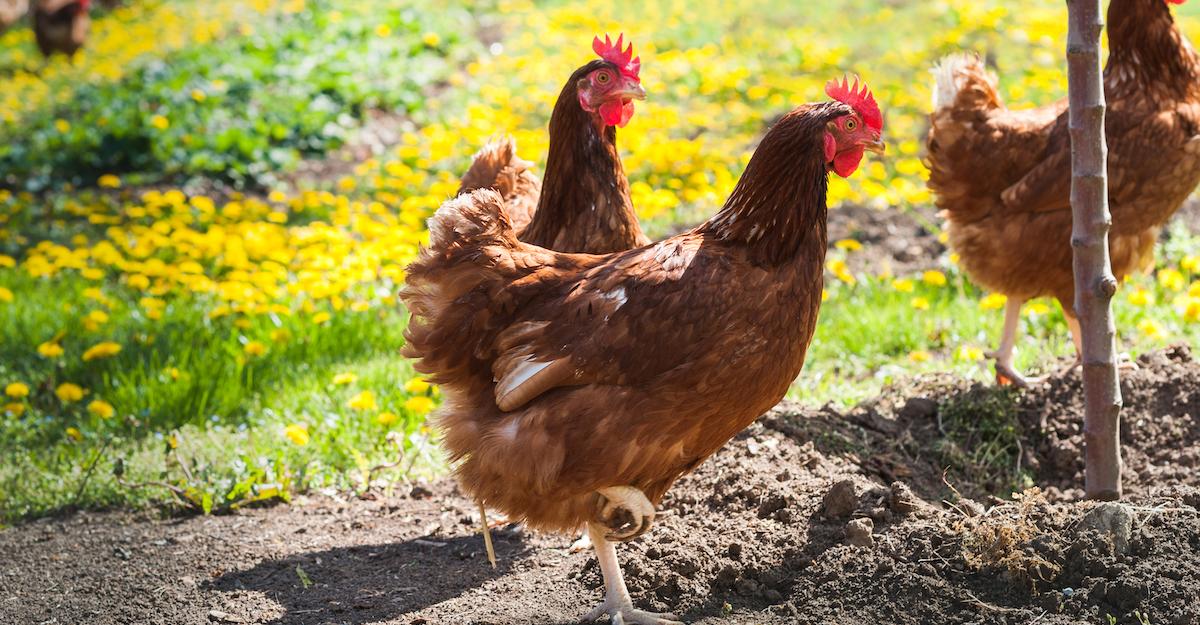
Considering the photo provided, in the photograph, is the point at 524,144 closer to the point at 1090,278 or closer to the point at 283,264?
the point at 283,264

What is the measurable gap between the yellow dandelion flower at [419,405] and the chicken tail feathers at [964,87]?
2654mm

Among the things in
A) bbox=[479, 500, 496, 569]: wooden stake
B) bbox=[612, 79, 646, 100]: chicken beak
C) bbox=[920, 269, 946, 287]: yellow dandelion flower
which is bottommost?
bbox=[479, 500, 496, 569]: wooden stake

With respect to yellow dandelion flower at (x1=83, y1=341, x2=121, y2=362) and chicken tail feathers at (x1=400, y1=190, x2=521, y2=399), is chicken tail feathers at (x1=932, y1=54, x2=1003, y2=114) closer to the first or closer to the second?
chicken tail feathers at (x1=400, y1=190, x2=521, y2=399)

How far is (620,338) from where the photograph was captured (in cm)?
326

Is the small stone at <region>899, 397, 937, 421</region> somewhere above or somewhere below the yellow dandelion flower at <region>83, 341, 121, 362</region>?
above

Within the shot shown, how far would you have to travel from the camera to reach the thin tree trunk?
3605 millimetres

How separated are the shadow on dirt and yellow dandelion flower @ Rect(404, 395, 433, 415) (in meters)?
0.85

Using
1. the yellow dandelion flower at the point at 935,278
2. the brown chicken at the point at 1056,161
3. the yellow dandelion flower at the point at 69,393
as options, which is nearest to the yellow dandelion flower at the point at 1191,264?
the brown chicken at the point at 1056,161

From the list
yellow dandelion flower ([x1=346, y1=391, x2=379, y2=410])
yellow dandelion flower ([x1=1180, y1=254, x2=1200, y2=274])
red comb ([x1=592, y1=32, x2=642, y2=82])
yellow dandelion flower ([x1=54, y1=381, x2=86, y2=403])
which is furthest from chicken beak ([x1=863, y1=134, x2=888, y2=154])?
yellow dandelion flower ([x1=54, y1=381, x2=86, y2=403])

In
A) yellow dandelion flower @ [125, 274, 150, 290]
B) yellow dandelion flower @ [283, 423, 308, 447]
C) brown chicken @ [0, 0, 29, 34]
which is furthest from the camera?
brown chicken @ [0, 0, 29, 34]

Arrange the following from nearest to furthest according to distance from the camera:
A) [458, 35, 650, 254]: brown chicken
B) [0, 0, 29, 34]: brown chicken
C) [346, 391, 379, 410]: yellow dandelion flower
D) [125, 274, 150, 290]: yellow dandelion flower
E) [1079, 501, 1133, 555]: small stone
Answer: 1. [1079, 501, 1133, 555]: small stone
2. [458, 35, 650, 254]: brown chicken
3. [346, 391, 379, 410]: yellow dandelion flower
4. [125, 274, 150, 290]: yellow dandelion flower
5. [0, 0, 29, 34]: brown chicken

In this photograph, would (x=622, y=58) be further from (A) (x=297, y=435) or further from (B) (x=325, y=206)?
(B) (x=325, y=206)

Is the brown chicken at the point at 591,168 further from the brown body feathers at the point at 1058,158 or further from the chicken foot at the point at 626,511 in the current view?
the brown body feathers at the point at 1058,158

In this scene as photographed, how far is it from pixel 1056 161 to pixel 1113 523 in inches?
81.1
